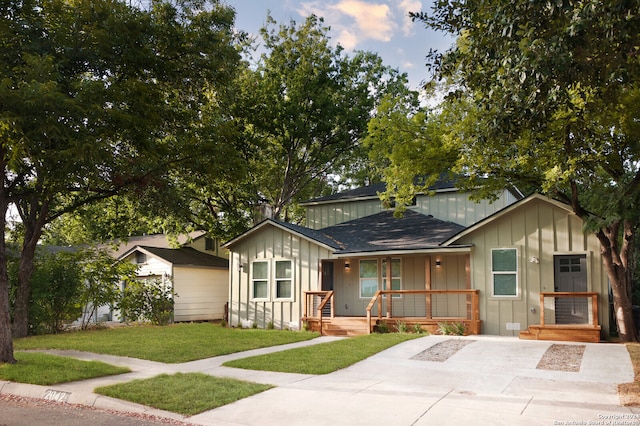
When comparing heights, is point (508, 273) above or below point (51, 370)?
above

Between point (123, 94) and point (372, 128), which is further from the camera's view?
point (372, 128)

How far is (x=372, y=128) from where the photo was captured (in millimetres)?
17188

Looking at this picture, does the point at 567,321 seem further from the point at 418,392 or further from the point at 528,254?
the point at 418,392

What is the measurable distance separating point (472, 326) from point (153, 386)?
10148mm

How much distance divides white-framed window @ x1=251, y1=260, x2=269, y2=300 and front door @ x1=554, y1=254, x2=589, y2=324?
31.3 ft

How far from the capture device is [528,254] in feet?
51.5

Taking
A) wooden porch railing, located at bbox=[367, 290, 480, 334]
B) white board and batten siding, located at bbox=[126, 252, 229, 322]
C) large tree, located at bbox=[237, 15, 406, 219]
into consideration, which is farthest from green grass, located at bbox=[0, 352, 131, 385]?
large tree, located at bbox=[237, 15, 406, 219]

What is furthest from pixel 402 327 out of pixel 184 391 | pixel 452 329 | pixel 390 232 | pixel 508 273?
pixel 184 391

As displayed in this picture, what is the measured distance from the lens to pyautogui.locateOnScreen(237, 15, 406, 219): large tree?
2538 cm

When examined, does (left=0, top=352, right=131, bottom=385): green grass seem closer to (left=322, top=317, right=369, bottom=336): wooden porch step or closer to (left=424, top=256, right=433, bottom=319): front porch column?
(left=322, top=317, right=369, bottom=336): wooden porch step

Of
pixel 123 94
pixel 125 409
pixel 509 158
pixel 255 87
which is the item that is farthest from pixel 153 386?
pixel 255 87

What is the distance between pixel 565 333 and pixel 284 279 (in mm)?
9099

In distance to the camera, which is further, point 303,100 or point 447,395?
point 303,100

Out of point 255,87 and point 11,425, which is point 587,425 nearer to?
point 11,425
